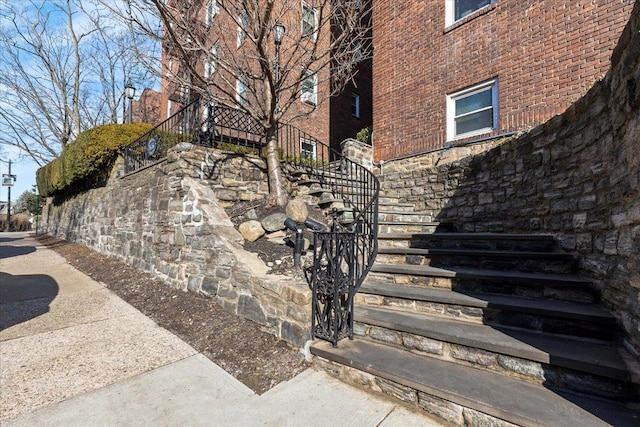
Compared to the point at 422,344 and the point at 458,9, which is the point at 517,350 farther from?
the point at 458,9

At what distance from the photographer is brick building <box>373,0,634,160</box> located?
211 inches

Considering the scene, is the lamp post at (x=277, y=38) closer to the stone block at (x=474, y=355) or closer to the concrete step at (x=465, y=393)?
the concrete step at (x=465, y=393)

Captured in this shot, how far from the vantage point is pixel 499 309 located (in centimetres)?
266

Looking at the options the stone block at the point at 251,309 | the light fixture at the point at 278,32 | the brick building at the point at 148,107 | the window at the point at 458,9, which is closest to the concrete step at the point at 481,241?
the stone block at the point at 251,309

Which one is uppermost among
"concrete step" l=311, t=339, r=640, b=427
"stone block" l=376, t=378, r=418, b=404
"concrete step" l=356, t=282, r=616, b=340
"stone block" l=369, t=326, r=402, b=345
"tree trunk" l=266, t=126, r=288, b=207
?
"tree trunk" l=266, t=126, r=288, b=207

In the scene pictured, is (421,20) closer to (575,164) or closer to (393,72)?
(393,72)

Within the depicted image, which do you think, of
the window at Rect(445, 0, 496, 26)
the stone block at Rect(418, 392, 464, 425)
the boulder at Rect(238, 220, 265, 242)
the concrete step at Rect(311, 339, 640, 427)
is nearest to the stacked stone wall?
the concrete step at Rect(311, 339, 640, 427)

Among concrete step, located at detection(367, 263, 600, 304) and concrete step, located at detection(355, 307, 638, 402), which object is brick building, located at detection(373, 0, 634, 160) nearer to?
concrete step, located at detection(367, 263, 600, 304)

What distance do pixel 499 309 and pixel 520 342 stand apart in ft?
1.24

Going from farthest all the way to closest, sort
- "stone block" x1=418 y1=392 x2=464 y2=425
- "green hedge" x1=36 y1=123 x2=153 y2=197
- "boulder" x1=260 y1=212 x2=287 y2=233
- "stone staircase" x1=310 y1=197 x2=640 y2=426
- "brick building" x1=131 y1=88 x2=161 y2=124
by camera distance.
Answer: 1. "brick building" x1=131 y1=88 x2=161 y2=124
2. "green hedge" x1=36 y1=123 x2=153 y2=197
3. "boulder" x1=260 y1=212 x2=287 y2=233
4. "stone block" x1=418 y1=392 x2=464 y2=425
5. "stone staircase" x1=310 y1=197 x2=640 y2=426

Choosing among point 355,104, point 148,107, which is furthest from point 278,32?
point 148,107

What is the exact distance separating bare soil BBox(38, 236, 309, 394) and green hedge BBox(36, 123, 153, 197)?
4409mm

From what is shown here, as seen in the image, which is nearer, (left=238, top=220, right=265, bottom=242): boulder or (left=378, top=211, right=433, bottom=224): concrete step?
(left=238, top=220, right=265, bottom=242): boulder

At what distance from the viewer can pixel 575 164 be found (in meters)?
3.24
